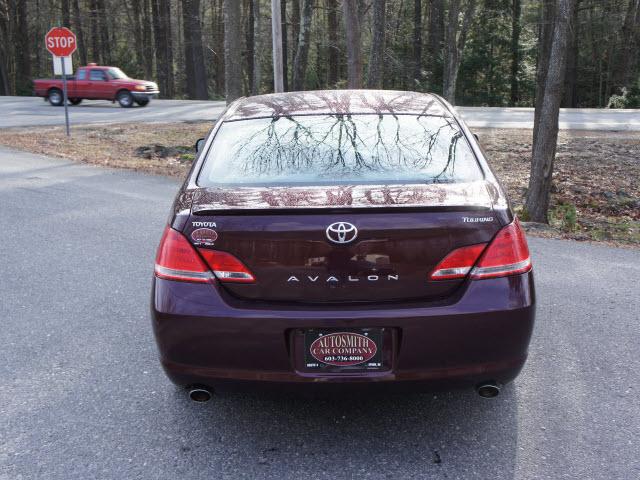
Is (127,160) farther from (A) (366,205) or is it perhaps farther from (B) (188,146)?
(A) (366,205)

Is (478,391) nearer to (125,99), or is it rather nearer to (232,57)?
(232,57)

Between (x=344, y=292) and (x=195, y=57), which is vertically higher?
(x=195, y=57)

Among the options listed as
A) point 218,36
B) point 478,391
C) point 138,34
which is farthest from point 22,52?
point 478,391

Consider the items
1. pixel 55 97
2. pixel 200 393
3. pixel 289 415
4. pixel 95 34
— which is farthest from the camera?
pixel 95 34

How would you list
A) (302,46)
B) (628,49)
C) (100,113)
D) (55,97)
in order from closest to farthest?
(100,113), (55,97), (302,46), (628,49)

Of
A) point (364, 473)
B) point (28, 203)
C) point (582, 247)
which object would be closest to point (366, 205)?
point (364, 473)

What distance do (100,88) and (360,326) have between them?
29446 mm

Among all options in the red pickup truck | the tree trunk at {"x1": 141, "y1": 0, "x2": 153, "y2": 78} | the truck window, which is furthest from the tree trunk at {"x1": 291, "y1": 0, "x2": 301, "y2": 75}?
the truck window

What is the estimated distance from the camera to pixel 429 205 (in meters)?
2.95

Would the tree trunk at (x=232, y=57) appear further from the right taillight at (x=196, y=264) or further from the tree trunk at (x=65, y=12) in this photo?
the tree trunk at (x=65, y=12)

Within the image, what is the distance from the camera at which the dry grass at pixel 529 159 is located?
970 cm

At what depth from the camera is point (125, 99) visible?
1156 inches

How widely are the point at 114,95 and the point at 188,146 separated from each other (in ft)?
49.0

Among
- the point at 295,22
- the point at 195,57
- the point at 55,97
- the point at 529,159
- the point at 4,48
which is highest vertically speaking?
the point at 295,22
